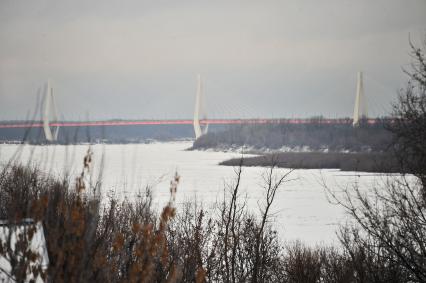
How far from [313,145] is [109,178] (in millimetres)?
36208

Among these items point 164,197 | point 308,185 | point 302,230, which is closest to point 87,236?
point 302,230

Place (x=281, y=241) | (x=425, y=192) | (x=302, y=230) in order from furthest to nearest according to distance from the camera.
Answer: (x=302, y=230) < (x=281, y=241) < (x=425, y=192)

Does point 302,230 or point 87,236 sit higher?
point 87,236

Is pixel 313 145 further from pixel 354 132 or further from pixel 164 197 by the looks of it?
pixel 164 197

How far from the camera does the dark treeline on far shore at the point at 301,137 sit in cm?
5328

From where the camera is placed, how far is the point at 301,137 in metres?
62.2

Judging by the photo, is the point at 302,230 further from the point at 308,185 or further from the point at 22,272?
the point at 22,272

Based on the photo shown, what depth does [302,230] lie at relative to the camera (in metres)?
14.9

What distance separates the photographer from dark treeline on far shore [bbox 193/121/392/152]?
53.3m

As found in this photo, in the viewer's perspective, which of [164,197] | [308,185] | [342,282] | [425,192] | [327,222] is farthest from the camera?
[308,185]

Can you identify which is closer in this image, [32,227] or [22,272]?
[22,272]

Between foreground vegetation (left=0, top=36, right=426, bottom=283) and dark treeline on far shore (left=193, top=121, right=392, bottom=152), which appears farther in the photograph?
dark treeline on far shore (left=193, top=121, right=392, bottom=152)

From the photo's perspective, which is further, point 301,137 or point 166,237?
point 301,137

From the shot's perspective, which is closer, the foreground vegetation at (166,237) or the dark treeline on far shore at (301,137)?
the foreground vegetation at (166,237)
